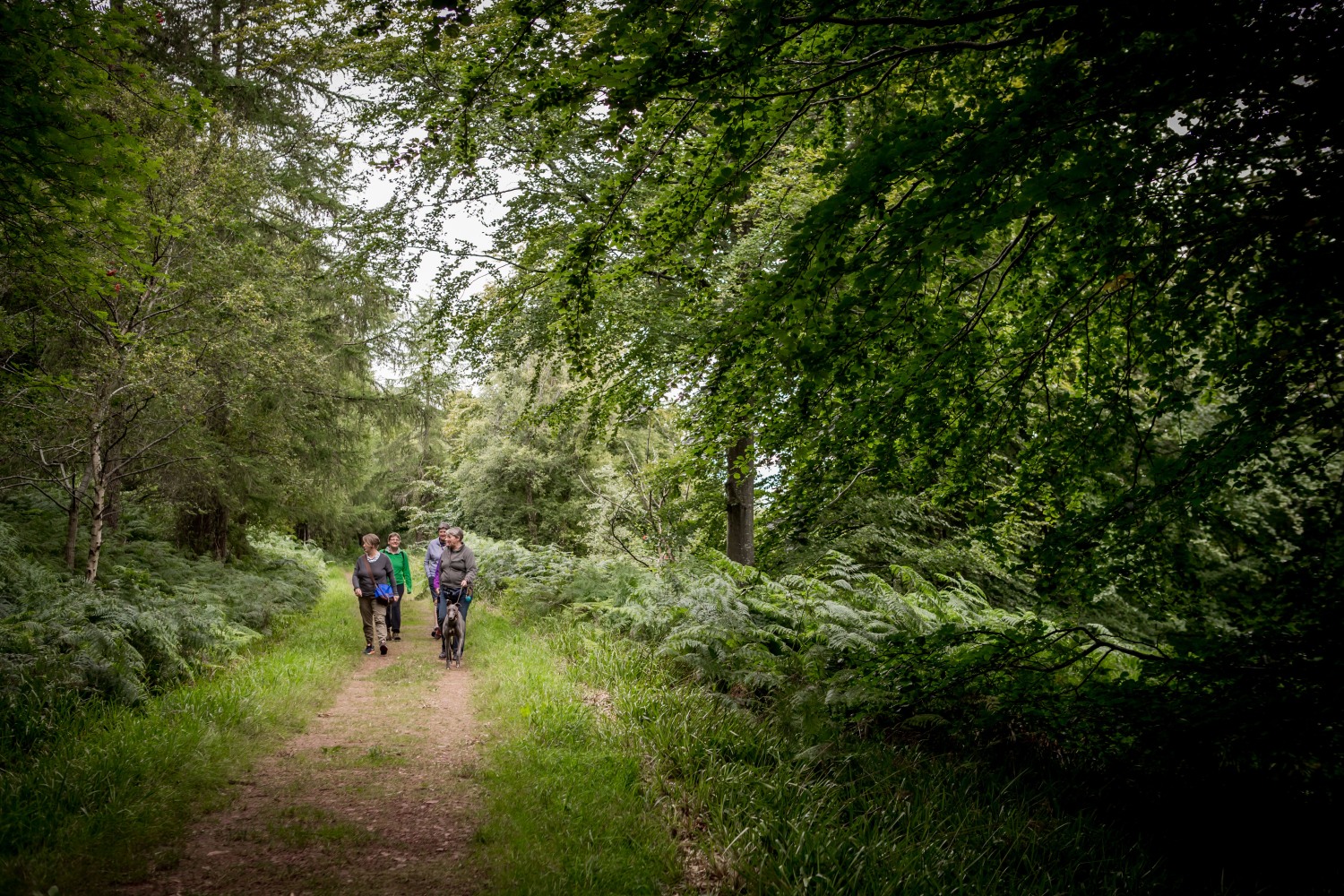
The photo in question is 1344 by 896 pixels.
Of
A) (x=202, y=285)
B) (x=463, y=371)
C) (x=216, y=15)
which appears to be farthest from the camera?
(x=216, y=15)

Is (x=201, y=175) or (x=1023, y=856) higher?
(x=201, y=175)

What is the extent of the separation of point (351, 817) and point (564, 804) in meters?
1.36

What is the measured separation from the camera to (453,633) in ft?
28.0

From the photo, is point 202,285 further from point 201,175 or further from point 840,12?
point 840,12

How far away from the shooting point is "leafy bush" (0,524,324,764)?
432cm

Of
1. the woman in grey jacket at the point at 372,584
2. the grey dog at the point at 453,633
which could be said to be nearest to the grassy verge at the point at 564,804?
the grey dog at the point at 453,633

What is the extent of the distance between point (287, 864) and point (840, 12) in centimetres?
563

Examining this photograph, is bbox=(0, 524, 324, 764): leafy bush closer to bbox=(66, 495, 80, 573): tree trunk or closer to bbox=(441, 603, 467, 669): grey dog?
bbox=(66, 495, 80, 573): tree trunk

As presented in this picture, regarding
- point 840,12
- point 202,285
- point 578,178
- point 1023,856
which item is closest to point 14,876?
point 1023,856

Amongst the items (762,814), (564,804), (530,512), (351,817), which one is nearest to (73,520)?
(351,817)

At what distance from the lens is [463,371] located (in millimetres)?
9883

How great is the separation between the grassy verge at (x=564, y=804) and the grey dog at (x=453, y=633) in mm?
2182

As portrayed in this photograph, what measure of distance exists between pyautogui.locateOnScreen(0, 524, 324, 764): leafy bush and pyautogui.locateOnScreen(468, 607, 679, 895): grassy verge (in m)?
2.95

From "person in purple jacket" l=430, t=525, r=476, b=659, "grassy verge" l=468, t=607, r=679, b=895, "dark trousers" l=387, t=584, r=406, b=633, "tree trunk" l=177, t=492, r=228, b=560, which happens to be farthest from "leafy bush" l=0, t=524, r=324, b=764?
"grassy verge" l=468, t=607, r=679, b=895
